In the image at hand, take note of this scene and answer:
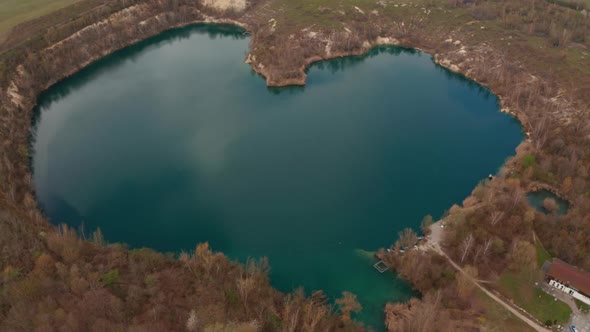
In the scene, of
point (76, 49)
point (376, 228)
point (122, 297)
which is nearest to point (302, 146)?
point (376, 228)

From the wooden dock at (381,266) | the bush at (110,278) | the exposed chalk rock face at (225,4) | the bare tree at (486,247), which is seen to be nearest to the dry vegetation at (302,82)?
the bush at (110,278)

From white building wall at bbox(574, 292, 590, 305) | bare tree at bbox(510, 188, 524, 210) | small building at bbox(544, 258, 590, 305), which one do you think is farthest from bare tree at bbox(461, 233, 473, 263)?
white building wall at bbox(574, 292, 590, 305)

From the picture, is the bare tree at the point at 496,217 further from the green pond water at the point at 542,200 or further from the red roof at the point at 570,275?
the green pond water at the point at 542,200


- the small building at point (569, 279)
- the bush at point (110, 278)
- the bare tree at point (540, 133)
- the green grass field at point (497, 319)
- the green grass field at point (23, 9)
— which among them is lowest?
the green grass field at point (497, 319)

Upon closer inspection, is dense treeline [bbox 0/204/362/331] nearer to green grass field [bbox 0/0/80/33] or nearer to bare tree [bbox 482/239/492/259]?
bare tree [bbox 482/239/492/259]

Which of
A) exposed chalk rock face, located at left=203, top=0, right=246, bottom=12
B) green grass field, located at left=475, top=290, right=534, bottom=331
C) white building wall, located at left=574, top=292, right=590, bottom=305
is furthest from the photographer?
exposed chalk rock face, located at left=203, top=0, right=246, bottom=12
